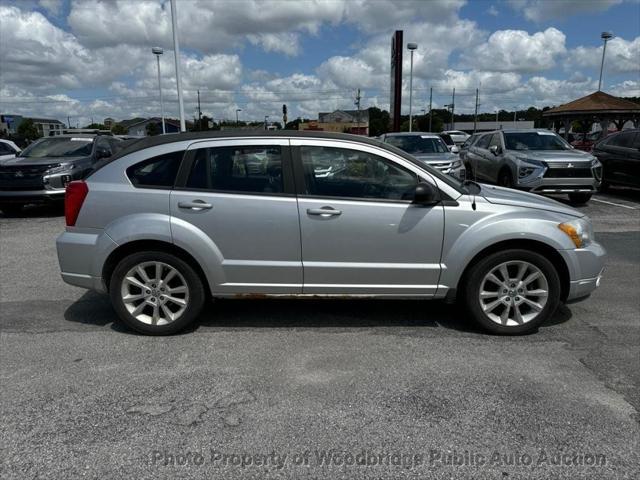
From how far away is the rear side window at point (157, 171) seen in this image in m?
4.05

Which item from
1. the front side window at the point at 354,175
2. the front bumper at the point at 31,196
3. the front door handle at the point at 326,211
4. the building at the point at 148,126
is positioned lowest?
the front bumper at the point at 31,196

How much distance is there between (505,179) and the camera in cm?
1130

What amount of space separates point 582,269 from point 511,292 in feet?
2.05

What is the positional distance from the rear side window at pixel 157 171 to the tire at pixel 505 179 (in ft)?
28.9

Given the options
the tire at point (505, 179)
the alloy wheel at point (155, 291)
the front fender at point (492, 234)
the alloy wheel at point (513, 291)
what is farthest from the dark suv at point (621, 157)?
the alloy wheel at point (155, 291)

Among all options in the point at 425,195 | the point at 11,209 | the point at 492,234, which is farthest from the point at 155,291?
the point at 11,209

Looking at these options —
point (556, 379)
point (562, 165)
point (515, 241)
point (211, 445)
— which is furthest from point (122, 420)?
point (562, 165)

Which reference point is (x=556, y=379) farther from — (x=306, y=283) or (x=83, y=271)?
(x=83, y=271)

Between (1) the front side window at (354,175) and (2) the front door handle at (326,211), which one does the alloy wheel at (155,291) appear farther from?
(1) the front side window at (354,175)

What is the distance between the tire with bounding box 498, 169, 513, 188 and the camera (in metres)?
11.0

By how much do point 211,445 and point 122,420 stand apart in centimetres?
64

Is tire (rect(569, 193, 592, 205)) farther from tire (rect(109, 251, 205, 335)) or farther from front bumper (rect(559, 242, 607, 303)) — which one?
tire (rect(109, 251, 205, 335))

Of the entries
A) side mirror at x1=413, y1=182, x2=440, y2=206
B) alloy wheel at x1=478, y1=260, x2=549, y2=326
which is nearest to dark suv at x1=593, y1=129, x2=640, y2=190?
alloy wheel at x1=478, y1=260, x2=549, y2=326

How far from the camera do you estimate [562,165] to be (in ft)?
33.7
